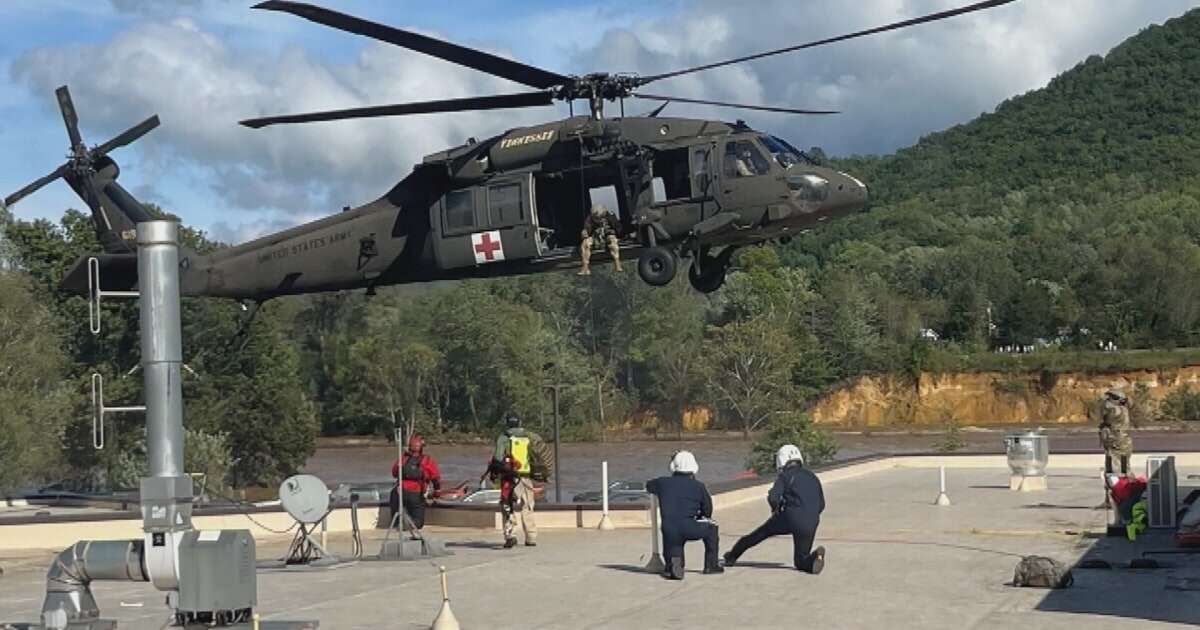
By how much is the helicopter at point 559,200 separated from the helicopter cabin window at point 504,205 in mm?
14

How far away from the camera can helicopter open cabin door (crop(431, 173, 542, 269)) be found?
2163 cm

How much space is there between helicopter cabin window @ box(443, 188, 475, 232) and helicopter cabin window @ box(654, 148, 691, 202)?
263 cm

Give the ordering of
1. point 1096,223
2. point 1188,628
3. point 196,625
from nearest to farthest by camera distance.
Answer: point 196,625, point 1188,628, point 1096,223

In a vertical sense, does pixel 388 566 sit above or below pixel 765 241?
below

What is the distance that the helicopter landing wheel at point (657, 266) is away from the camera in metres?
20.9

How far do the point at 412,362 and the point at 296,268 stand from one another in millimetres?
67855

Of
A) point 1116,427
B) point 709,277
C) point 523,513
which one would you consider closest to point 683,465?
point 523,513

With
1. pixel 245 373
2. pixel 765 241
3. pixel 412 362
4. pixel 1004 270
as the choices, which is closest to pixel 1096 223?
pixel 1004 270

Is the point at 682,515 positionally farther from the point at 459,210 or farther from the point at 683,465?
the point at 459,210

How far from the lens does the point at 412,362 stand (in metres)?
90.7

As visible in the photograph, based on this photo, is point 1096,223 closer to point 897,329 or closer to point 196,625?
point 897,329

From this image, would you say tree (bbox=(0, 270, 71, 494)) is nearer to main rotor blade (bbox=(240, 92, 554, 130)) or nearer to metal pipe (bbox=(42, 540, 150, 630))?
main rotor blade (bbox=(240, 92, 554, 130))

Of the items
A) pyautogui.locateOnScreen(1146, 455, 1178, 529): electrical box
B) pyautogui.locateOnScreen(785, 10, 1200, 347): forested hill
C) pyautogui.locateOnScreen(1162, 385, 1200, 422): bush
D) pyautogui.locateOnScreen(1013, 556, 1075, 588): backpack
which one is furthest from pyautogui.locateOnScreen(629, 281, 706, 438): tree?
pyautogui.locateOnScreen(1013, 556, 1075, 588): backpack

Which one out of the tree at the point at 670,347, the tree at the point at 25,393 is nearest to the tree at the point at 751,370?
the tree at the point at 670,347
